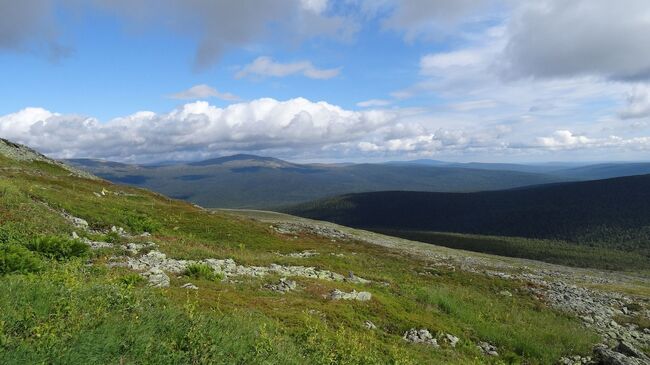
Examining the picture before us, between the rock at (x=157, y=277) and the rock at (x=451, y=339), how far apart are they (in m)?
13.1

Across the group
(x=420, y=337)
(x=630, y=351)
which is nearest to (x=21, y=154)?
(x=420, y=337)

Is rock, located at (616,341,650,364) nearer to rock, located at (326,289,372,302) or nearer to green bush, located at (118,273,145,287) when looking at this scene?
rock, located at (326,289,372,302)

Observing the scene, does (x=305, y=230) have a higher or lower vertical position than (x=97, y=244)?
lower

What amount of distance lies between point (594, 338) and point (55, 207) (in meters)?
40.4

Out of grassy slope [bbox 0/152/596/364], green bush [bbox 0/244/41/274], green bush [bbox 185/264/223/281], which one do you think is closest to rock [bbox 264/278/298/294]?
grassy slope [bbox 0/152/596/364]

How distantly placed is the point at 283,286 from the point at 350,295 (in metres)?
3.77

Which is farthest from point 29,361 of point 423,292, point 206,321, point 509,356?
point 423,292

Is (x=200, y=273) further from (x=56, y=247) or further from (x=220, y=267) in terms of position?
(x=56, y=247)

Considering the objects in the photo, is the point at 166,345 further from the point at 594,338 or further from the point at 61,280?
the point at 594,338

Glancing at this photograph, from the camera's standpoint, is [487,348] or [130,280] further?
[487,348]

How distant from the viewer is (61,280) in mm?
12766

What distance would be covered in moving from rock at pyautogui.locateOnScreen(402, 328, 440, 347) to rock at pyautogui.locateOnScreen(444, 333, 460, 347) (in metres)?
0.86

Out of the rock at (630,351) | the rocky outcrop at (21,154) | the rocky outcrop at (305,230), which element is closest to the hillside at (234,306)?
the rock at (630,351)

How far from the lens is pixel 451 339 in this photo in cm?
2020
